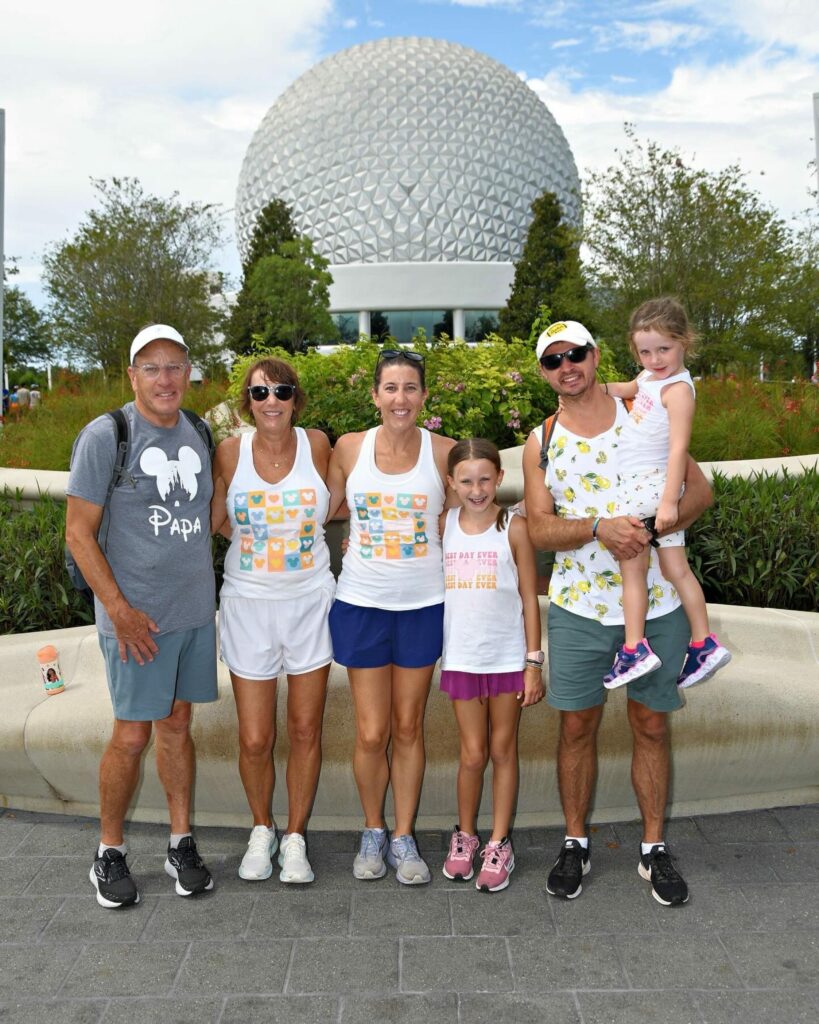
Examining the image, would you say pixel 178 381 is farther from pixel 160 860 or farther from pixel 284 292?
pixel 284 292

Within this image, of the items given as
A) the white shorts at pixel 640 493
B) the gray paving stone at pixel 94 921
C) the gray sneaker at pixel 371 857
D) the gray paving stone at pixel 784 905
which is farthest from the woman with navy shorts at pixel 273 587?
the gray paving stone at pixel 784 905

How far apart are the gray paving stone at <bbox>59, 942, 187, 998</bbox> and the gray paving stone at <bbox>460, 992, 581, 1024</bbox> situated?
3.54ft

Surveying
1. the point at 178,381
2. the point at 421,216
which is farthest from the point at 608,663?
the point at 421,216

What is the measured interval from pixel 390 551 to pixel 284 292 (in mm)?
33082

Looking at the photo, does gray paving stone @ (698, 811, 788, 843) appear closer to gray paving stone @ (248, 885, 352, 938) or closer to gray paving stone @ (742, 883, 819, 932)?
gray paving stone @ (742, 883, 819, 932)

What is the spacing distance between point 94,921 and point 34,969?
34 centimetres

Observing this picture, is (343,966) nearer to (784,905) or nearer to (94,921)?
(94,921)

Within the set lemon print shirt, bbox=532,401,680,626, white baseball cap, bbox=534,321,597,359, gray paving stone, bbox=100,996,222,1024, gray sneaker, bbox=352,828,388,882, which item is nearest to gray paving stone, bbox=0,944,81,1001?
gray paving stone, bbox=100,996,222,1024

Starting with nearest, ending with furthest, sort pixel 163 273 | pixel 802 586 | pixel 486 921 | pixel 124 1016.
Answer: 1. pixel 124 1016
2. pixel 486 921
3. pixel 802 586
4. pixel 163 273

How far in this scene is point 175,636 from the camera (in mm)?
3777

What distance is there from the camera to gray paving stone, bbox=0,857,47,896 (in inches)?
150

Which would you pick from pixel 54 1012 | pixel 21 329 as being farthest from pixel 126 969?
pixel 21 329

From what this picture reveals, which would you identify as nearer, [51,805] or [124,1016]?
[124,1016]

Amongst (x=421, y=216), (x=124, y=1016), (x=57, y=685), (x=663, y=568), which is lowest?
(x=124, y=1016)
